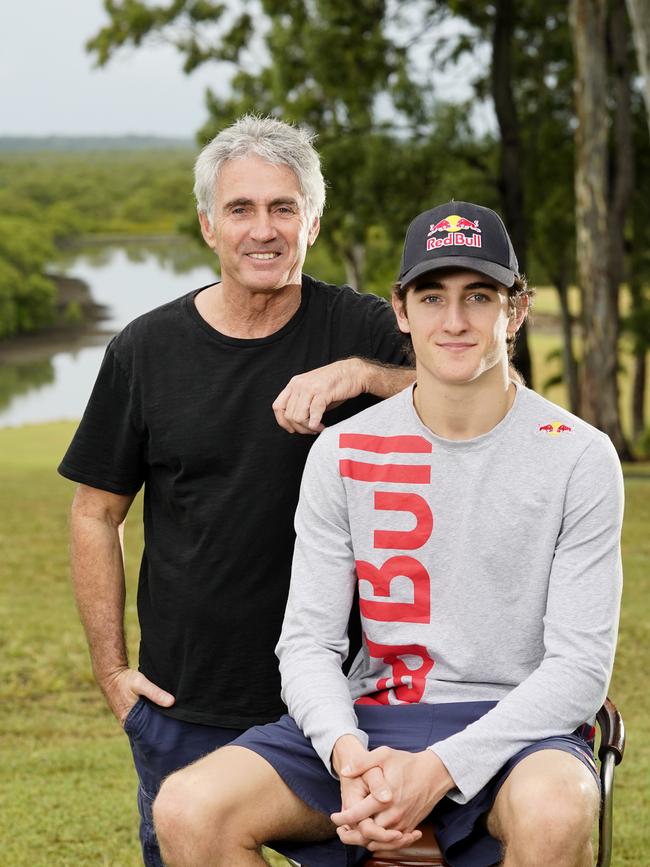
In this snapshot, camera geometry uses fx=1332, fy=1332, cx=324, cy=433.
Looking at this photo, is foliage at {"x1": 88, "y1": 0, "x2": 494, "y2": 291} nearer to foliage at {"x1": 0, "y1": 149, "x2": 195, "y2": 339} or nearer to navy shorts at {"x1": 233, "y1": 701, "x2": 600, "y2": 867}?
navy shorts at {"x1": 233, "y1": 701, "x2": 600, "y2": 867}

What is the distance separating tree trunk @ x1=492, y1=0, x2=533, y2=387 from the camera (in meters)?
19.7

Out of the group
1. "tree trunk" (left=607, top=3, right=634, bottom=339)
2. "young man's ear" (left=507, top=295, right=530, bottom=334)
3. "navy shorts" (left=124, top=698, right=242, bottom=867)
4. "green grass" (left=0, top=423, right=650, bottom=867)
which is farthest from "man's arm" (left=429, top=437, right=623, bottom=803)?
"tree trunk" (left=607, top=3, right=634, bottom=339)

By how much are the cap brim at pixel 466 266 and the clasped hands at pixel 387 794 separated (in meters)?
0.96

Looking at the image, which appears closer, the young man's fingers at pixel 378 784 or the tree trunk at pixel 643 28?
the young man's fingers at pixel 378 784

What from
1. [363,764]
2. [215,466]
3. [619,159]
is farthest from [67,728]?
[619,159]

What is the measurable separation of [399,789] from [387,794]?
3 centimetres

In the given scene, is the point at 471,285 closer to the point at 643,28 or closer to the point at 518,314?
the point at 518,314

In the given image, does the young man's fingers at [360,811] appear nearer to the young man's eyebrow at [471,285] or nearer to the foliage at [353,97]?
the young man's eyebrow at [471,285]

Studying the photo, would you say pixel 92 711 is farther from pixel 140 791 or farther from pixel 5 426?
pixel 5 426

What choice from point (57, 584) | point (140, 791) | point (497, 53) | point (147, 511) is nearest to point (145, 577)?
point (147, 511)

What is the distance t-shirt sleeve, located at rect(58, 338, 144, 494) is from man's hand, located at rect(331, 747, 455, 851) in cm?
113

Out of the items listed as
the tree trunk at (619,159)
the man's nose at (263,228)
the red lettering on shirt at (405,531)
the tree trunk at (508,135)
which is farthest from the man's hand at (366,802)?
the tree trunk at (508,135)

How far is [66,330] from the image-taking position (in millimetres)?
73500

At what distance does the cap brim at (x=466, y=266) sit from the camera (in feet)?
8.93
